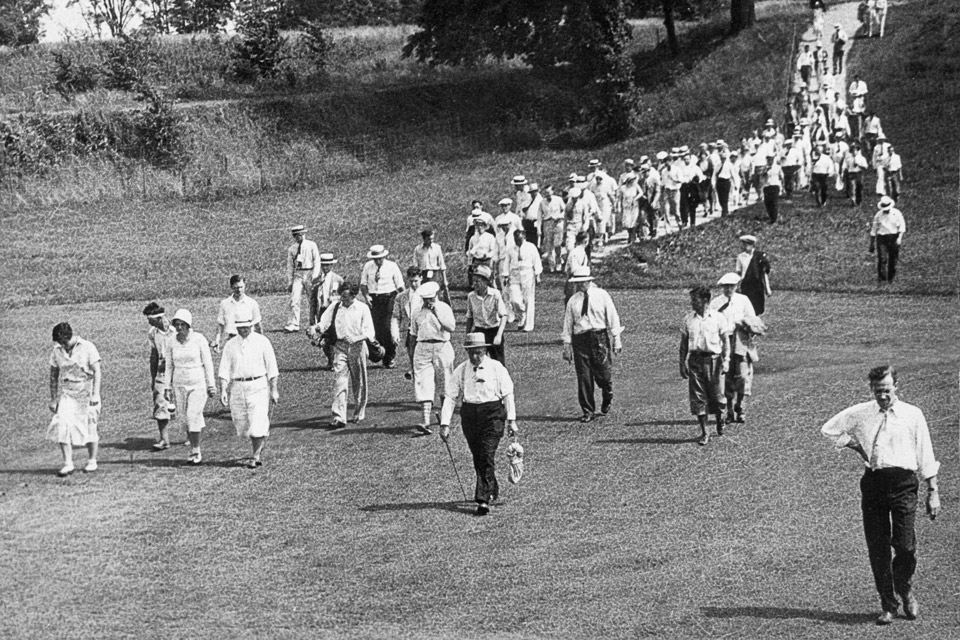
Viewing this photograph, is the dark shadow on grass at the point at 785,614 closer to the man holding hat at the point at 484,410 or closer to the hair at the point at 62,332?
the man holding hat at the point at 484,410

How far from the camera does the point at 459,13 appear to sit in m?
49.3

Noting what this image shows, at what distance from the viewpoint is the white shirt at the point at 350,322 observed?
19.2 metres

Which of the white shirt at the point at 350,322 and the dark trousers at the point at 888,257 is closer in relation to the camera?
the white shirt at the point at 350,322

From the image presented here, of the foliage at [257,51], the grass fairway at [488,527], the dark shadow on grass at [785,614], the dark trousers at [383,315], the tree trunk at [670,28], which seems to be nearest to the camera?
the dark shadow on grass at [785,614]

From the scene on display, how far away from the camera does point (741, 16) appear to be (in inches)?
2108

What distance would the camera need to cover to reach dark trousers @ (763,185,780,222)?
108 ft

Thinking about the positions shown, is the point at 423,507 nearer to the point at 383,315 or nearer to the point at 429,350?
the point at 429,350

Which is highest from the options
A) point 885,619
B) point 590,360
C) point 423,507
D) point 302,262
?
point 302,262

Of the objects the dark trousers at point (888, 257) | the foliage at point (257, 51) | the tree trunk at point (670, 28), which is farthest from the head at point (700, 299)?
the tree trunk at point (670, 28)

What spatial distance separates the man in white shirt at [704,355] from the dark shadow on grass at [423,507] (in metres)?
3.46

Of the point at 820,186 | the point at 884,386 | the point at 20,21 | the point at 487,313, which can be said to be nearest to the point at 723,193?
the point at 820,186

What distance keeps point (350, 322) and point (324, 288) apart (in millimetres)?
4113

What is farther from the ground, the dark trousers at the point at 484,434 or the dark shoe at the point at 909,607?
the dark trousers at the point at 484,434

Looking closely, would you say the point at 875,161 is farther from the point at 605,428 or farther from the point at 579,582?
the point at 579,582
